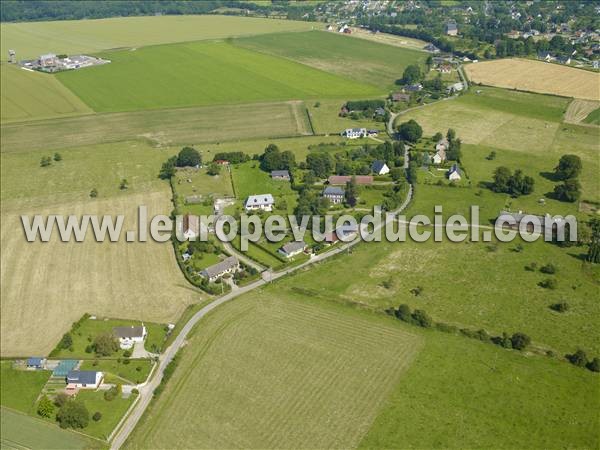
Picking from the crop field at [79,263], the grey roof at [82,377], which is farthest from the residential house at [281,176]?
the grey roof at [82,377]

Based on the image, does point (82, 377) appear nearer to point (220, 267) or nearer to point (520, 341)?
point (220, 267)

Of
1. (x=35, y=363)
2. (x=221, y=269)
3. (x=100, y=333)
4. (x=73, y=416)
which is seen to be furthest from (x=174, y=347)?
(x=35, y=363)

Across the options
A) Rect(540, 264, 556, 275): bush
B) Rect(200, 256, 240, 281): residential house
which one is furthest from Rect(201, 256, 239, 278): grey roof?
Rect(540, 264, 556, 275): bush

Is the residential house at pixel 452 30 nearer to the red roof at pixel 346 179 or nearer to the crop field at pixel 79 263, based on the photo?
the red roof at pixel 346 179

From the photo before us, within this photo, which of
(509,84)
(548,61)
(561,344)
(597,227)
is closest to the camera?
(561,344)

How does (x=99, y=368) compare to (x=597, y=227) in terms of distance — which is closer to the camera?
(x=99, y=368)

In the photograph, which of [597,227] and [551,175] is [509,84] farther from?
[597,227]

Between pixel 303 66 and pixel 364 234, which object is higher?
pixel 303 66

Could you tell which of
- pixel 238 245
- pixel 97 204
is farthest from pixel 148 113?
pixel 238 245
